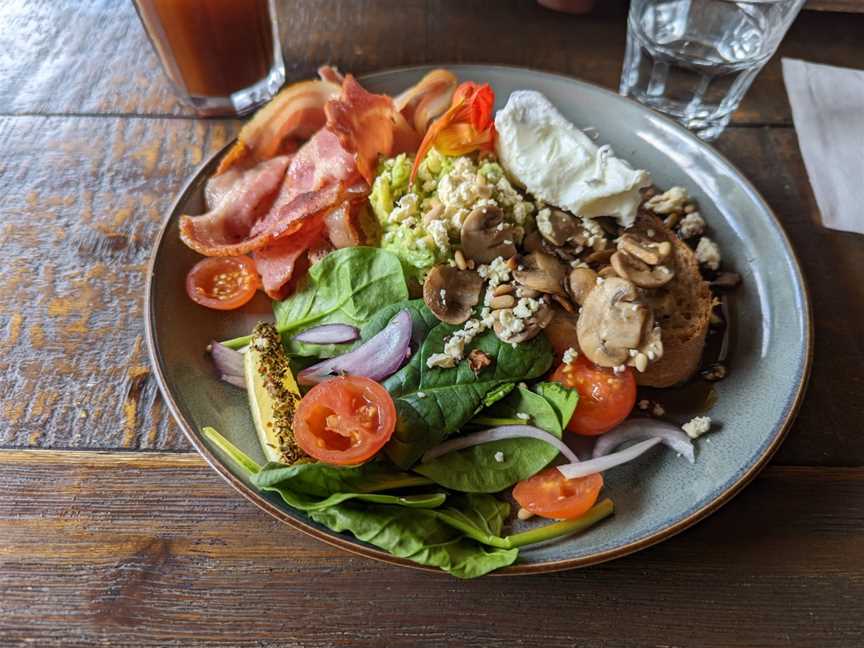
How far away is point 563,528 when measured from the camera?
4.50 ft

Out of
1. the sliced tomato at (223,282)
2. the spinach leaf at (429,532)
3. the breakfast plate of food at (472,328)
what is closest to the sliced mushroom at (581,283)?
the breakfast plate of food at (472,328)

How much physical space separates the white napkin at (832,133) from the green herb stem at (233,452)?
1858 millimetres

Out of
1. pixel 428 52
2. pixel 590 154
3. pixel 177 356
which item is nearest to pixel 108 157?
pixel 177 356

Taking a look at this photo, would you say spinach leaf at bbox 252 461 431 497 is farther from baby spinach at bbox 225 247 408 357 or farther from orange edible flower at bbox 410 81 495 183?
orange edible flower at bbox 410 81 495 183

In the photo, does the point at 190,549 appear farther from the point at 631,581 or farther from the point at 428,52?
the point at 428,52

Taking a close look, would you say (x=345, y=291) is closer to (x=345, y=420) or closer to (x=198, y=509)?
(x=345, y=420)

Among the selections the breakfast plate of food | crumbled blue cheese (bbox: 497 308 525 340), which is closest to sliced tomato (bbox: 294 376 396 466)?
the breakfast plate of food

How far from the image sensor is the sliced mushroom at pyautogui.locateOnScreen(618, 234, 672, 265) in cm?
161

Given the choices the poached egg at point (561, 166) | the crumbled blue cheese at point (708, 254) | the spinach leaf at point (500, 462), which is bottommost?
the spinach leaf at point (500, 462)

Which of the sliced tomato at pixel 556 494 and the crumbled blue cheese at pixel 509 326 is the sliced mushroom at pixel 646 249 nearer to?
the crumbled blue cheese at pixel 509 326

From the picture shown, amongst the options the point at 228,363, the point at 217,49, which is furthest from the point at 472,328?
the point at 217,49

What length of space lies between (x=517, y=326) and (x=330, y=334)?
0.46 metres

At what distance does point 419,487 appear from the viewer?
1.46 meters

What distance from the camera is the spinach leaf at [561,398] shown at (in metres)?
1.50
